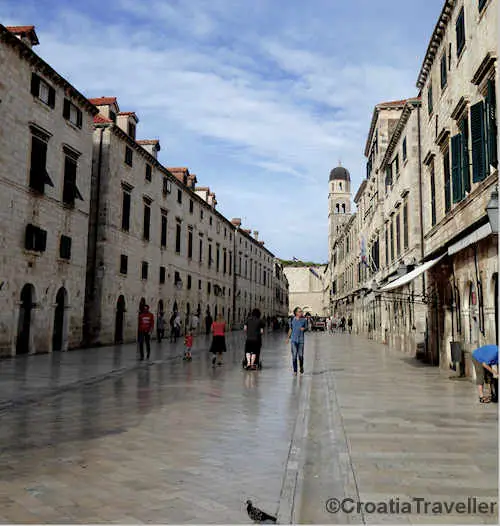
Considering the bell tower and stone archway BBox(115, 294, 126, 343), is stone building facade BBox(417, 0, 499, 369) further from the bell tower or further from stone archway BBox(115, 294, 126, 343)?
the bell tower

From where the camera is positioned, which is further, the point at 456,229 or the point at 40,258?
the point at 40,258

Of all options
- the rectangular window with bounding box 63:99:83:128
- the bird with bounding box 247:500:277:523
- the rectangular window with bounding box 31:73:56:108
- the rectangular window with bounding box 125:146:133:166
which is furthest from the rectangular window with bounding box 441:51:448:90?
the rectangular window with bounding box 125:146:133:166

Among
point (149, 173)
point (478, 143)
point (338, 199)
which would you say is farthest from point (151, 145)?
point (338, 199)

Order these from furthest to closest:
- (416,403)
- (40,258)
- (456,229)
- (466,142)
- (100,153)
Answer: (100,153)
(40,258)
(456,229)
(466,142)
(416,403)

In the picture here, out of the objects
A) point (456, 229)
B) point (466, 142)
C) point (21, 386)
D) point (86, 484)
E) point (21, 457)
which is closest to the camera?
point (86, 484)

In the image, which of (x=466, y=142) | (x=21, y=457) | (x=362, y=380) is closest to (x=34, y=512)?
(x=21, y=457)

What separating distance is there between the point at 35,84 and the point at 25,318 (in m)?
9.02

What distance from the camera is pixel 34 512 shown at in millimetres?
4141

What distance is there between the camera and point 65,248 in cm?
2211

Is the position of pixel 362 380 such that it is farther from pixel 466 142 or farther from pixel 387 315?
pixel 387 315

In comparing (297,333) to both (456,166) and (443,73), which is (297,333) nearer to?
(456,166)

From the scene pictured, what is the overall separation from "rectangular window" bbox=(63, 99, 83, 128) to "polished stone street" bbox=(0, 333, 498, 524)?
13772 mm

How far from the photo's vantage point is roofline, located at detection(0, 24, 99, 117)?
18.2m

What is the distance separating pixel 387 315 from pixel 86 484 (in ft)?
81.9
